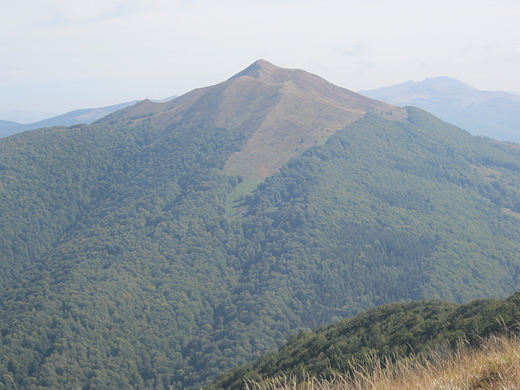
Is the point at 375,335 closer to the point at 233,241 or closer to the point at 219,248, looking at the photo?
Result: the point at 219,248

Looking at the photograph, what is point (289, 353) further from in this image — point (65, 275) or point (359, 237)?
point (65, 275)

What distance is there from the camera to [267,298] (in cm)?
11419

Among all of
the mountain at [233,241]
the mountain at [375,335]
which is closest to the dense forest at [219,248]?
the mountain at [233,241]

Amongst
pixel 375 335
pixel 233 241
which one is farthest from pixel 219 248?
pixel 375 335

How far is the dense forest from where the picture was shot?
3949 inches

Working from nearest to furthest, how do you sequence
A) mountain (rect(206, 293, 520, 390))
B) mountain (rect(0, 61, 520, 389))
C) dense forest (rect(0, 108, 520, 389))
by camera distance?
mountain (rect(206, 293, 520, 390)) < dense forest (rect(0, 108, 520, 389)) < mountain (rect(0, 61, 520, 389))

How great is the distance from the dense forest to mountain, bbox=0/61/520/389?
1.80 ft

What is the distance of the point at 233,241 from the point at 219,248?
5670 millimetres

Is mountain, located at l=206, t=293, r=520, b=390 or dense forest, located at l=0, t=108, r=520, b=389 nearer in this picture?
mountain, located at l=206, t=293, r=520, b=390

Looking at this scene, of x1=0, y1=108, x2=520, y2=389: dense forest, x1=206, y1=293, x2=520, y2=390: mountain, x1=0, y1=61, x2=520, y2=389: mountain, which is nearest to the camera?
x1=206, y1=293, x2=520, y2=390: mountain

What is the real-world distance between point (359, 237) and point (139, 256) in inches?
2810

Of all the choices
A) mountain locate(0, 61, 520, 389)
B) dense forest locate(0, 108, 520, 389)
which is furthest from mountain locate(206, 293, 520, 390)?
mountain locate(0, 61, 520, 389)

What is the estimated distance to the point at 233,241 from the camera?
146 metres

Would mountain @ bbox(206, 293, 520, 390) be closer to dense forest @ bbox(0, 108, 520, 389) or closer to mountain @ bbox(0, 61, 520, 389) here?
dense forest @ bbox(0, 108, 520, 389)
